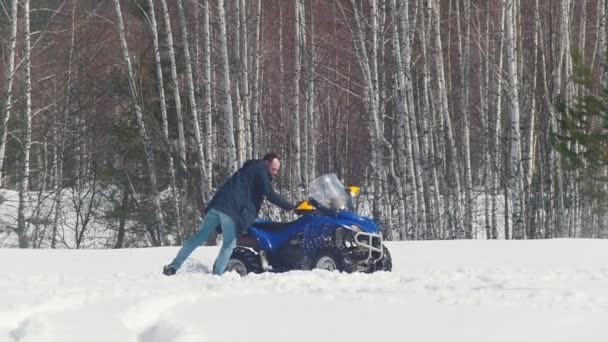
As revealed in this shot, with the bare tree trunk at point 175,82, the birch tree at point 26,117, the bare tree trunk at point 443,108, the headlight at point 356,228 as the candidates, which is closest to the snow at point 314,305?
the headlight at point 356,228

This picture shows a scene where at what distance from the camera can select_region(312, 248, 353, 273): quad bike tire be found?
38.1 ft

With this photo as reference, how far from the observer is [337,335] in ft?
23.8

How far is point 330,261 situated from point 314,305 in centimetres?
316

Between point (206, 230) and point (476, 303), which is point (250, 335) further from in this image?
point (206, 230)

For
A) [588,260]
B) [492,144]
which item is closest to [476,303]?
[588,260]

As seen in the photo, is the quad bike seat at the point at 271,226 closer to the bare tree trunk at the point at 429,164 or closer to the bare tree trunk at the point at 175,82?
the bare tree trunk at the point at 429,164

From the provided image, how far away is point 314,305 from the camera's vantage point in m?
8.51

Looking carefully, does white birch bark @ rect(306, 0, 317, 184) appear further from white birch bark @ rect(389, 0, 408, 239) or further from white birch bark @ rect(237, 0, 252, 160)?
white birch bark @ rect(389, 0, 408, 239)

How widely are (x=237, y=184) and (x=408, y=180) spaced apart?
8821 millimetres

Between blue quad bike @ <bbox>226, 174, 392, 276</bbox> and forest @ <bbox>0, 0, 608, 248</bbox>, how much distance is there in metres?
7.88

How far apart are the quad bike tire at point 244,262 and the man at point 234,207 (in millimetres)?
417

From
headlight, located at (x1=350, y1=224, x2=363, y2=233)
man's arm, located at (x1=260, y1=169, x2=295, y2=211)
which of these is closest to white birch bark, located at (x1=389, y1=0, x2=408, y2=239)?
headlight, located at (x1=350, y1=224, x2=363, y2=233)

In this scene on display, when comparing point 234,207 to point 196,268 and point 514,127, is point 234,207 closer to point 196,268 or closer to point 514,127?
point 196,268

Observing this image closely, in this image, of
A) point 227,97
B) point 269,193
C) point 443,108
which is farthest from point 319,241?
point 443,108
